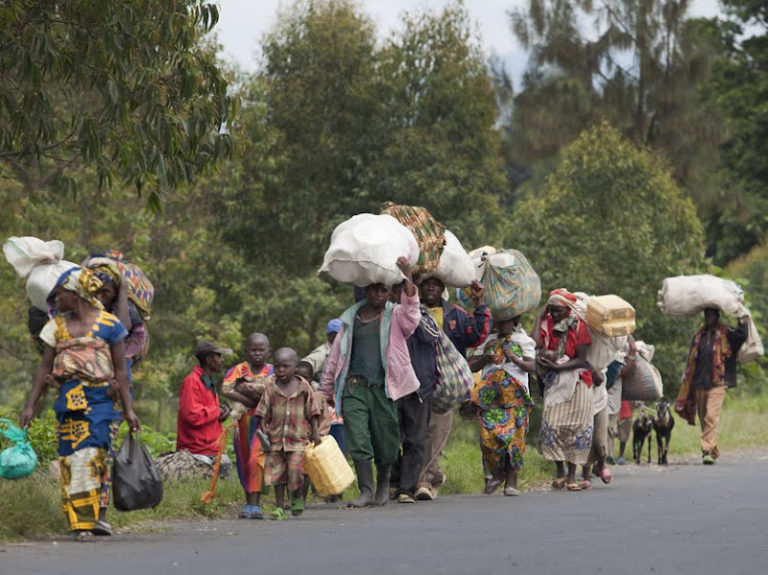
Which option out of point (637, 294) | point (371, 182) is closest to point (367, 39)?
point (371, 182)

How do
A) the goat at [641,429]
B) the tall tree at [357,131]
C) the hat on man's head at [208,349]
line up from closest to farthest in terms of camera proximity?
the hat on man's head at [208,349]
the goat at [641,429]
the tall tree at [357,131]

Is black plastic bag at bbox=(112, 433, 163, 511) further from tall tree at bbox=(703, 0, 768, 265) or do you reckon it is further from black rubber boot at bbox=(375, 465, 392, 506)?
tall tree at bbox=(703, 0, 768, 265)

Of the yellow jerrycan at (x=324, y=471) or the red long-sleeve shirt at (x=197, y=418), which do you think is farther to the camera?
the red long-sleeve shirt at (x=197, y=418)

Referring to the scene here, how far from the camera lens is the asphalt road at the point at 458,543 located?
8.17m

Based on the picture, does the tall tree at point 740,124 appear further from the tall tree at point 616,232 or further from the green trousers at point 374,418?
the green trousers at point 374,418

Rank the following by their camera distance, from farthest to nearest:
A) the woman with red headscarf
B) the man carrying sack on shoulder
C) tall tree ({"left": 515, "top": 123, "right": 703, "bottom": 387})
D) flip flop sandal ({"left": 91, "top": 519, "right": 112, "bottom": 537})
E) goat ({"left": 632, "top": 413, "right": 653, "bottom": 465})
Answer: tall tree ({"left": 515, "top": 123, "right": 703, "bottom": 387})
goat ({"left": 632, "top": 413, "right": 653, "bottom": 465})
the man carrying sack on shoulder
the woman with red headscarf
flip flop sandal ({"left": 91, "top": 519, "right": 112, "bottom": 537})

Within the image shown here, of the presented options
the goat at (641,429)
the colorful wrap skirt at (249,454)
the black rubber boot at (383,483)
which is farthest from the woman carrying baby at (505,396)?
the goat at (641,429)

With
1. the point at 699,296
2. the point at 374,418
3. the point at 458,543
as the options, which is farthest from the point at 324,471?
the point at 699,296

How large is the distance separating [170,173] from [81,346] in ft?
12.4

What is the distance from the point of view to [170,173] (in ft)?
44.5

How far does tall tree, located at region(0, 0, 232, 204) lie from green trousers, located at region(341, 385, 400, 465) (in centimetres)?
230

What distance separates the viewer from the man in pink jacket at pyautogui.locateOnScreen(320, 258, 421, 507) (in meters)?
13.1

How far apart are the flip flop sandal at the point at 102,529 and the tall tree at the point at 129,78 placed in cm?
377

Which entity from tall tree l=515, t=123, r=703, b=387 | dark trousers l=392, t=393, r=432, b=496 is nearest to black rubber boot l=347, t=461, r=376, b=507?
dark trousers l=392, t=393, r=432, b=496
